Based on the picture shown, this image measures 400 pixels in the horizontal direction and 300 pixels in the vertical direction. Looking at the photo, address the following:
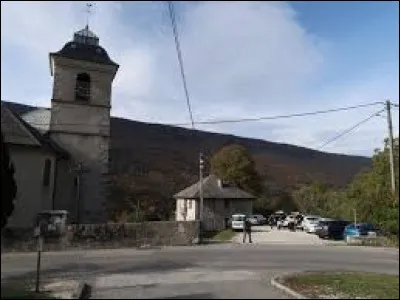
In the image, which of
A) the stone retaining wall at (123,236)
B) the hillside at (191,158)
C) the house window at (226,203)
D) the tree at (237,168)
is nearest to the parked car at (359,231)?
the stone retaining wall at (123,236)

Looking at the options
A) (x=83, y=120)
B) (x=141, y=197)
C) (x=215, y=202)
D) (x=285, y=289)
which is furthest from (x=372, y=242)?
(x=141, y=197)

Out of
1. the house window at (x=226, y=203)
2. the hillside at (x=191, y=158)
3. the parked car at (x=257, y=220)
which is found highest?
the hillside at (x=191, y=158)

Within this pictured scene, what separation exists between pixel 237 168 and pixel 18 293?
59695 millimetres

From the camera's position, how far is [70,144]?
39.9 m

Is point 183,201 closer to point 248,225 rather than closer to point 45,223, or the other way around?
point 248,225

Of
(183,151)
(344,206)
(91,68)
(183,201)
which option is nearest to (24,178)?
(91,68)

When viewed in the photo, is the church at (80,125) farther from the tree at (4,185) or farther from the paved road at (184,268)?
the tree at (4,185)

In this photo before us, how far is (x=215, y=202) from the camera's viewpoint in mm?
57906

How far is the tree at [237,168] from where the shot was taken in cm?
7294

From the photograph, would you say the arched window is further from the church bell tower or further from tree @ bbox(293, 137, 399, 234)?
tree @ bbox(293, 137, 399, 234)

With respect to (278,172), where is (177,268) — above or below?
below

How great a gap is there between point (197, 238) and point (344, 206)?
95.9 feet

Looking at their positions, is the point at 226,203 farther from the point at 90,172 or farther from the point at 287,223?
the point at 90,172

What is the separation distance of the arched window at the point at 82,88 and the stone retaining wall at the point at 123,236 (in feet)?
38.1
